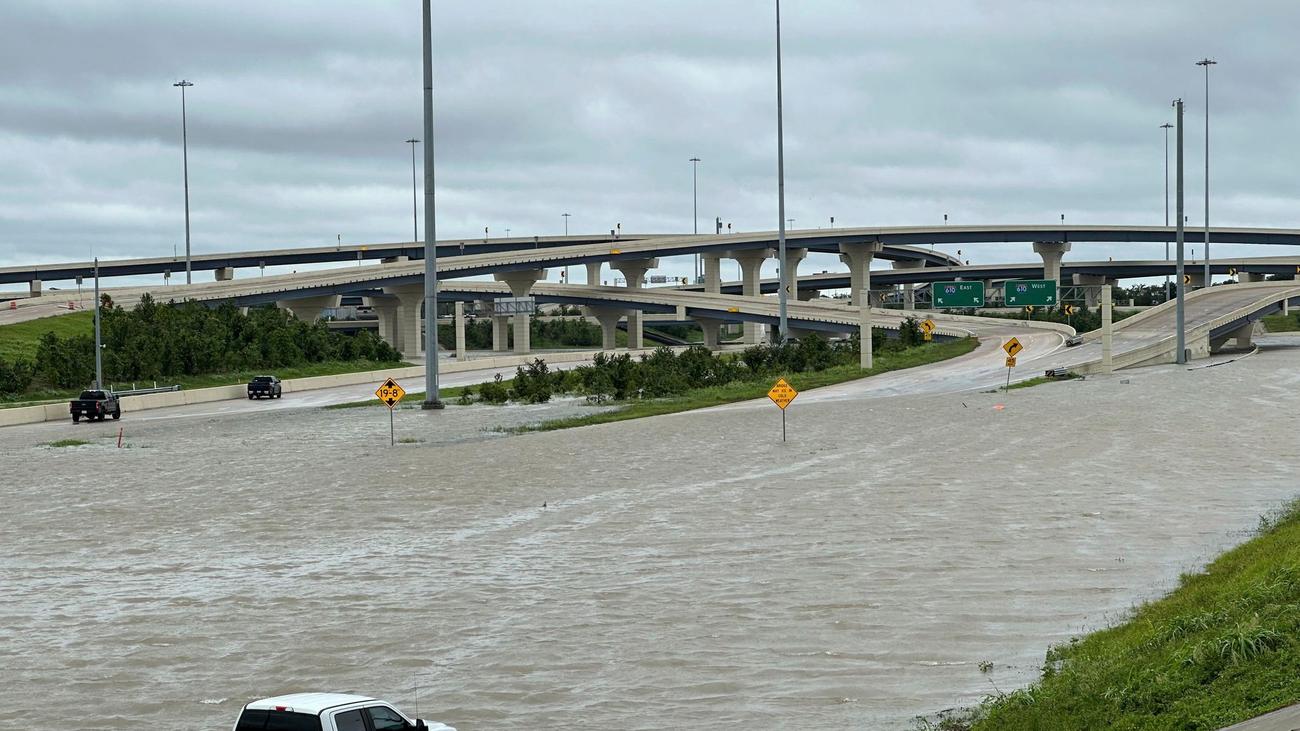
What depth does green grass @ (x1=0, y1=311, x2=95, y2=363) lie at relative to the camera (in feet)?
293

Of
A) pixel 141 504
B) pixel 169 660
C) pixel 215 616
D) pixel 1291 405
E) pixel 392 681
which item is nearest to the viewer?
pixel 392 681

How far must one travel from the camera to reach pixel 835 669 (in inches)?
719

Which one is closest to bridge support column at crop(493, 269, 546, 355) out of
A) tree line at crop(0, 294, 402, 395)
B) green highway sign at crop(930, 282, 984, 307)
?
tree line at crop(0, 294, 402, 395)

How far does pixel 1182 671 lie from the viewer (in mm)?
14039

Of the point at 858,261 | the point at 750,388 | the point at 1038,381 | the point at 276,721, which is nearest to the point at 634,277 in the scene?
the point at 858,261

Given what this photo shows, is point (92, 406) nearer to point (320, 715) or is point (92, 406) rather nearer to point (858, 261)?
point (320, 715)

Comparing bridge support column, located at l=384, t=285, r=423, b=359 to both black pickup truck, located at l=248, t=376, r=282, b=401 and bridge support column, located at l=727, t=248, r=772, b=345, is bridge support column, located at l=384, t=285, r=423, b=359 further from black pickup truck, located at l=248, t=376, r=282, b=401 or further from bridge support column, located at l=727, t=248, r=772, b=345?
black pickup truck, located at l=248, t=376, r=282, b=401

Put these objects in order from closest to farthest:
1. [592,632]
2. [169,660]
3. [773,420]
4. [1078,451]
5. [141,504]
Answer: [169,660] → [592,632] → [141,504] → [1078,451] → [773,420]

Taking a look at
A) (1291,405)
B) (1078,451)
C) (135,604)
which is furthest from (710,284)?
(135,604)

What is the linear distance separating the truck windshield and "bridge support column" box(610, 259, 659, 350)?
490ft

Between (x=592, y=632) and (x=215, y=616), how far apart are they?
5.89 metres

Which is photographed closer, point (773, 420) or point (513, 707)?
point (513, 707)

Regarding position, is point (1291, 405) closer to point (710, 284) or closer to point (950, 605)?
point (950, 605)

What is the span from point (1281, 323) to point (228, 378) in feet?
380
